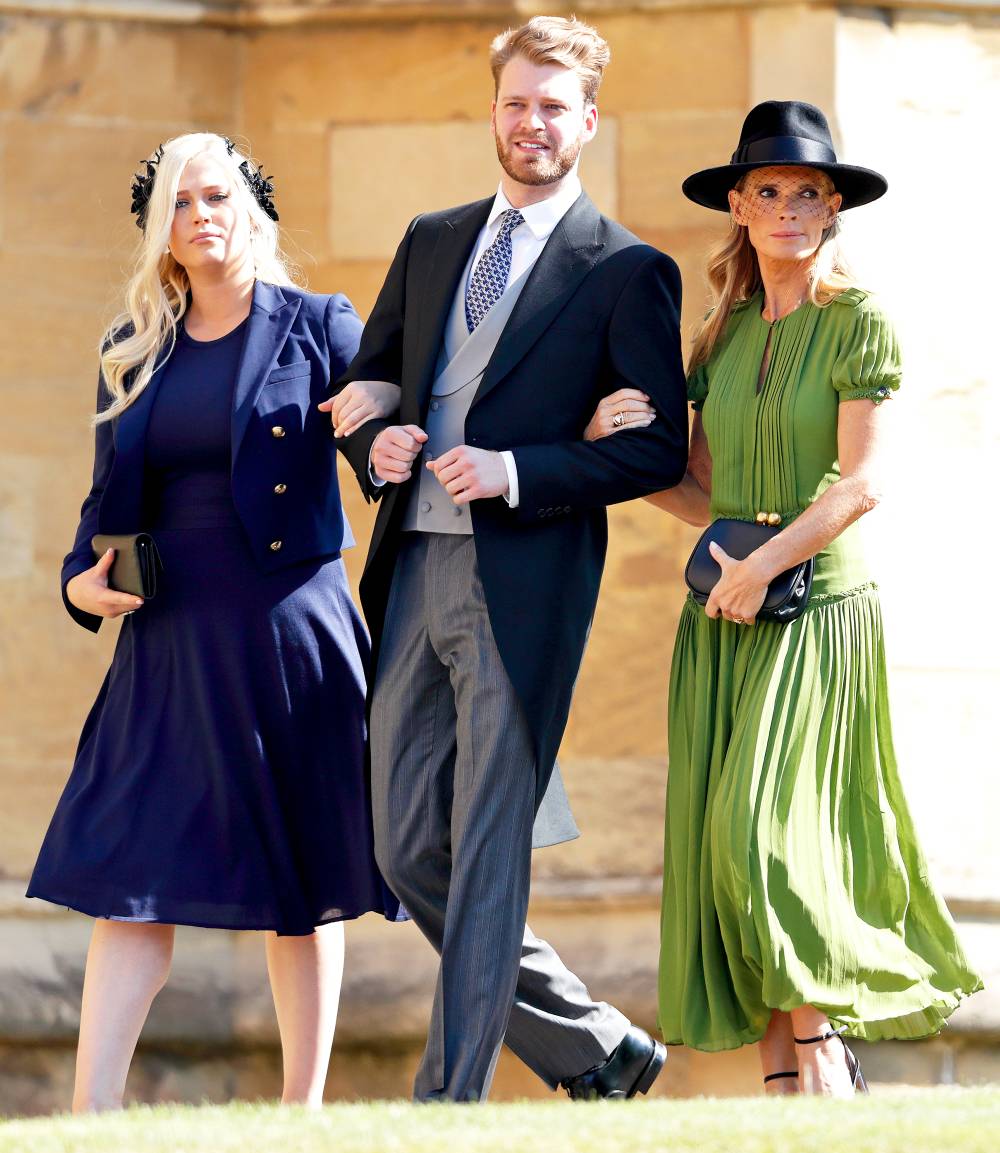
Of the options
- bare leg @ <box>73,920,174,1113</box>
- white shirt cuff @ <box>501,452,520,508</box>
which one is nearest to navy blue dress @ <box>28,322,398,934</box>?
bare leg @ <box>73,920,174,1113</box>

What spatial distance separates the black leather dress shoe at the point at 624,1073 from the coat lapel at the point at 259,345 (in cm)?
147

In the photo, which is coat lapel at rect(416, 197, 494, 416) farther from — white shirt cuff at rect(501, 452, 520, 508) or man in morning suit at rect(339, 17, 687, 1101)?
white shirt cuff at rect(501, 452, 520, 508)

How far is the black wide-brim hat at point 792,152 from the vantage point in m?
4.17

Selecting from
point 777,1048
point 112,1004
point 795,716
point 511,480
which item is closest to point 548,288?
point 511,480

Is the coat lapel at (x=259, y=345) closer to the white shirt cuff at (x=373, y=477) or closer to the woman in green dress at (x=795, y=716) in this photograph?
the white shirt cuff at (x=373, y=477)

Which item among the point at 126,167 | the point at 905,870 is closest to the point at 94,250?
the point at 126,167

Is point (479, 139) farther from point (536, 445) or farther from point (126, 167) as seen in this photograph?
point (536, 445)

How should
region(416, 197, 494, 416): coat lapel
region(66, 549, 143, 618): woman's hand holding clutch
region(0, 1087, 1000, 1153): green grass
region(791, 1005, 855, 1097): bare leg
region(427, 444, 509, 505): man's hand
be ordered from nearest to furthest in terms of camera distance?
region(0, 1087, 1000, 1153): green grass
region(427, 444, 509, 505): man's hand
region(791, 1005, 855, 1097): bare leg
region(416, 197, 494, 416): coat lapel
region(66, 549, 143, 618): woman's hand holding clutch

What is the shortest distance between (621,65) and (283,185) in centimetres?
104

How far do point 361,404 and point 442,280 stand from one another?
11.8 inches

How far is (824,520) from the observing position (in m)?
4.03

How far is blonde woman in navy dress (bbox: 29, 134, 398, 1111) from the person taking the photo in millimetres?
4309

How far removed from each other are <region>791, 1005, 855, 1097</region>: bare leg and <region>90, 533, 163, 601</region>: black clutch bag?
1572mm

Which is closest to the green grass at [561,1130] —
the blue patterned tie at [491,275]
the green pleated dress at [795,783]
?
the green pleated dress at [795,783]
